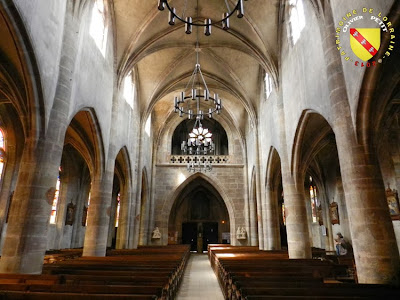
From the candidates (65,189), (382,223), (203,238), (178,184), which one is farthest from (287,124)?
(203,238)

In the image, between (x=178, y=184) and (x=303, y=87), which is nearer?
(x=303, y=87)

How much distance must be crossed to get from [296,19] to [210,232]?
69.0 feet

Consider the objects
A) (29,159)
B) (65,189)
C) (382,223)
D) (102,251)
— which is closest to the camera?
(382,223)

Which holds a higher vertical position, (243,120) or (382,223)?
(243,120)

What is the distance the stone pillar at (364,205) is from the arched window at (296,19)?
4075 millimetres

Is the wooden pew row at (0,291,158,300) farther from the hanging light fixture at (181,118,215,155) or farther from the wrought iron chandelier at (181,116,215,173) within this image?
the hanging light fixture at (181,118,215,155)

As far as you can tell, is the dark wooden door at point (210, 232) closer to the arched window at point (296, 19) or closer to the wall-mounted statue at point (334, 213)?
the wall-mounted statue at point (334, 213)

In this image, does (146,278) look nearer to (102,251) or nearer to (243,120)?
(102,251)

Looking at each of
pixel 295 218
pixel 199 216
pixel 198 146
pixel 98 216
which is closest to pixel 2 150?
pixel 98 216

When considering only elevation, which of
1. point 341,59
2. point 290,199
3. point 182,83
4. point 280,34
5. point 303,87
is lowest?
point 290,199

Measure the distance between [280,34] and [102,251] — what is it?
39.0 ft

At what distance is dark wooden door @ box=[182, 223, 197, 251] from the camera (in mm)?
27172

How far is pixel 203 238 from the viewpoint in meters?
27.0

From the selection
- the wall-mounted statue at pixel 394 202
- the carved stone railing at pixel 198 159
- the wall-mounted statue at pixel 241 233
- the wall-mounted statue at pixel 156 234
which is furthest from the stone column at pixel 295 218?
the wall-mounted statue at pixel 156 234
